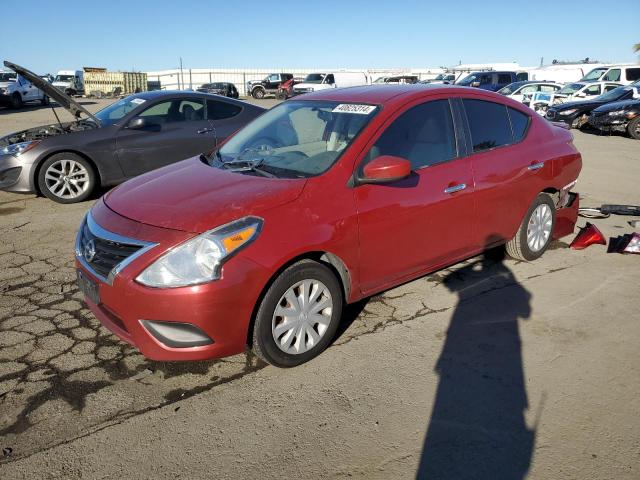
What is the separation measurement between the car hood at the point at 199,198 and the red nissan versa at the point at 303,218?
0.01 metres

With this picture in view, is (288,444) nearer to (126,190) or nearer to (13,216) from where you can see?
(126,190)

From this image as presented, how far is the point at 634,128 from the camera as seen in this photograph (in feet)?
46.8

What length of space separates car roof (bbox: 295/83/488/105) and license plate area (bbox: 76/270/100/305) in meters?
2.20

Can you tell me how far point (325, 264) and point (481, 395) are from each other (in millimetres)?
1182

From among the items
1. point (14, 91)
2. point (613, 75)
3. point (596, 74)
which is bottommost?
point (14, 91)

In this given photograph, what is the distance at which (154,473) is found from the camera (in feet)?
7.61

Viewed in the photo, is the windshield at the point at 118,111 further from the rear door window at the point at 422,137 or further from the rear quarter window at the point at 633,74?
the rear quarter window at the point at 633,74

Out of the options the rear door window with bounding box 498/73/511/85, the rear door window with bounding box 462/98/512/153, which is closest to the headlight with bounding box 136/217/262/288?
the rear door window with bounding box 462/98/512/153

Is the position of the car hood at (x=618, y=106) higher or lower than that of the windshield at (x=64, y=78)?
lower

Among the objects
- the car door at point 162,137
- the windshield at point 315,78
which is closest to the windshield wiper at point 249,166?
the car door at point 162,137

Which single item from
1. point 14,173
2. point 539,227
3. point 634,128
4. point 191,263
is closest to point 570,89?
point 634,128

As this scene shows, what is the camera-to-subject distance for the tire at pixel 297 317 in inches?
114

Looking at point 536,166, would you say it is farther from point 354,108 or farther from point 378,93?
point 354,108

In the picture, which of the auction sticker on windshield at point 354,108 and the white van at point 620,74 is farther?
the white van at point 620,74
